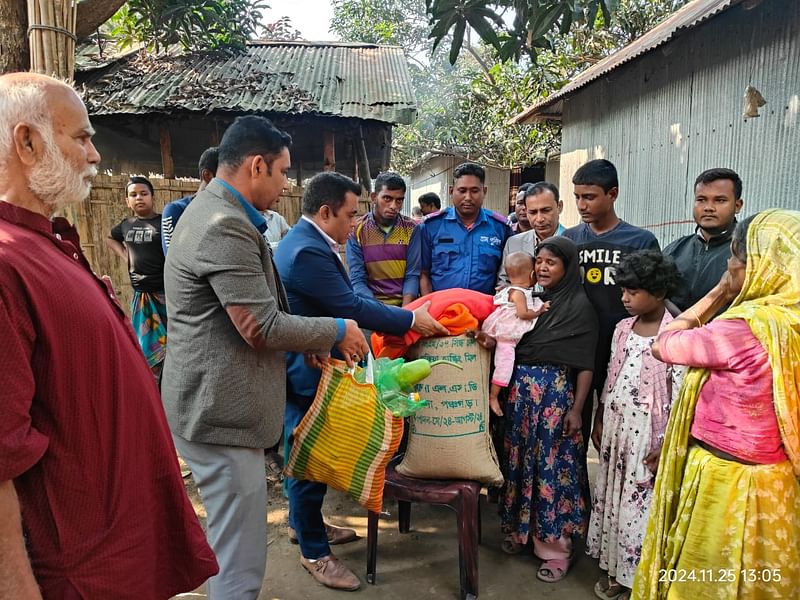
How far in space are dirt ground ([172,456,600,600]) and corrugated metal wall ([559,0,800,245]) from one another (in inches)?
135

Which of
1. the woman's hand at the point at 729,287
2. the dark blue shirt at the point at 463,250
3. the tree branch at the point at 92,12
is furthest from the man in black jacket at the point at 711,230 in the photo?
the tree branch at the point at 92,12

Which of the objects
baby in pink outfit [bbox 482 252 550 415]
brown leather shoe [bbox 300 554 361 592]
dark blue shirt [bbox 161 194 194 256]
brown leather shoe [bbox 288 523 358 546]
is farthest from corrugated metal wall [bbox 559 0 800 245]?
dark blue shirt [bbox 161 194 194 256]

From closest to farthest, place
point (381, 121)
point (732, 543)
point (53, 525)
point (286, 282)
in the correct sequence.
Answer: point (53, 525) → point (732, 543) → point (286, 282) → point (381, 121)

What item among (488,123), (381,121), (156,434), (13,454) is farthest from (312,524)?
(488,123)

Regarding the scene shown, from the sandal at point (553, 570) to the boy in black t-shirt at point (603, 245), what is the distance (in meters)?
0.66

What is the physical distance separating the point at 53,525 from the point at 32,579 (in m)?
0.10

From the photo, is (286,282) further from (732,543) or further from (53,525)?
(732,543)

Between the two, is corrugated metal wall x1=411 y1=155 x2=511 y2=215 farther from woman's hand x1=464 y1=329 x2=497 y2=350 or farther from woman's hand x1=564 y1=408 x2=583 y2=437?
woman's hand x1=564 y1=408 x2=583 y2=437

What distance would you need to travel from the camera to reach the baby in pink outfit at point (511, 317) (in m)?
2.78

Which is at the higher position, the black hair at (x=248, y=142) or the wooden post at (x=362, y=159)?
the wooden post at (x=362, y=159)

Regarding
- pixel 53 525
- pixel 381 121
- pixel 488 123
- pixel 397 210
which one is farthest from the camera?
pixel 488 123

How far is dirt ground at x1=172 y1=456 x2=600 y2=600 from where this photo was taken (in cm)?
275

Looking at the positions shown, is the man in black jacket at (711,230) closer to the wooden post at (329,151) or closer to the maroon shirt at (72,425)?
the maroon shirt at (72,425)

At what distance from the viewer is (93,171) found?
1.37 metres
